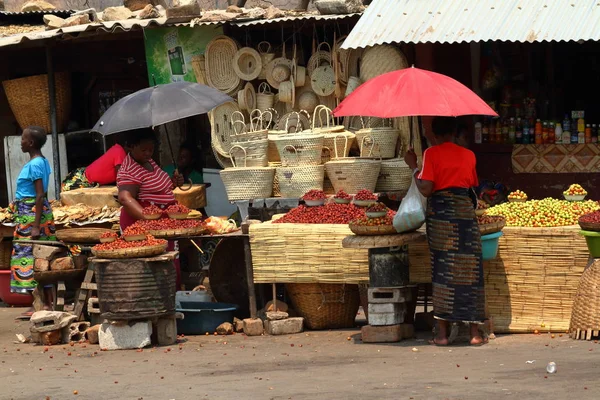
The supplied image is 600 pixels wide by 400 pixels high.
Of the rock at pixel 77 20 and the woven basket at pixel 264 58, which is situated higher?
the rock at pixel 77 20

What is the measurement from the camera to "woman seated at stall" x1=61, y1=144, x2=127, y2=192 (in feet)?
40.1

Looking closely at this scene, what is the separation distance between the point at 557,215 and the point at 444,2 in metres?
2.92

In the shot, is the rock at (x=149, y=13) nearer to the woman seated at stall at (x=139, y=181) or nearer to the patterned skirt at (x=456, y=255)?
the woman seated at stall at (x=139, y=181)

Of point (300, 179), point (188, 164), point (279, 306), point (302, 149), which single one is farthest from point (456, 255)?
point (188, 164)

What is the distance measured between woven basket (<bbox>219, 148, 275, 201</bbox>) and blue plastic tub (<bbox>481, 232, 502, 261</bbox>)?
3.21 metres

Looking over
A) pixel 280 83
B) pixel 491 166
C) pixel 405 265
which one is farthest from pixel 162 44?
pixel 405 265

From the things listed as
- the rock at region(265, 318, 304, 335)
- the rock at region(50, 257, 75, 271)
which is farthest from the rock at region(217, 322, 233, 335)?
the rock at region(50, 257, 75, 271)

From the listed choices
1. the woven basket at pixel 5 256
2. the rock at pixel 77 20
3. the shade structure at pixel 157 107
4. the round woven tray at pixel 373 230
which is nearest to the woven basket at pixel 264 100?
the shade structure at pixel 157 107

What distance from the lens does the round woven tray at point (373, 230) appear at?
925 cm

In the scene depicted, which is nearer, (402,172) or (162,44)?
(402,172)

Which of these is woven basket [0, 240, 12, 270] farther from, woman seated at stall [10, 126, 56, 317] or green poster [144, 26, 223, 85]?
green poster [144, 26, 223, 85]

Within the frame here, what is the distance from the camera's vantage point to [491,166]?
12.5m

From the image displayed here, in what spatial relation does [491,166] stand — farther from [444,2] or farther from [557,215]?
[557,215]

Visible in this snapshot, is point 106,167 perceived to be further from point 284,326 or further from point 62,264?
point 284,326
